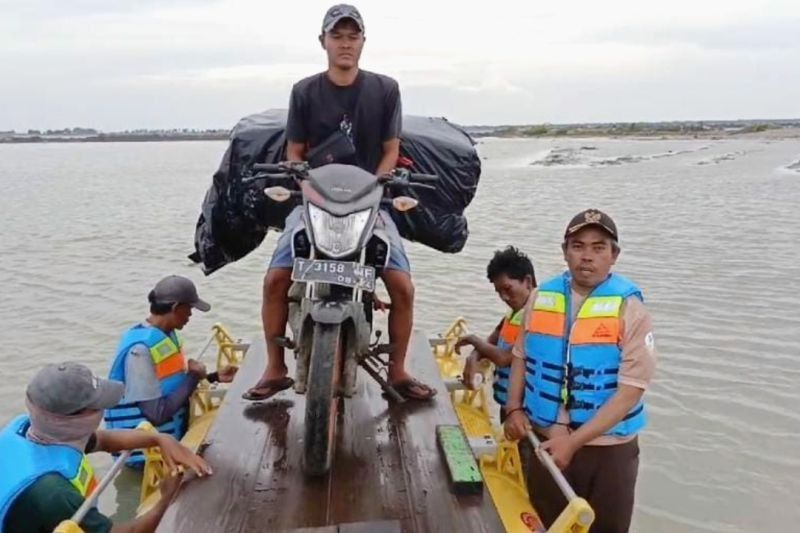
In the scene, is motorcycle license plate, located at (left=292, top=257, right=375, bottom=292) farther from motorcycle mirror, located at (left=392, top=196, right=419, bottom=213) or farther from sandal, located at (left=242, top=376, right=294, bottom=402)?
sandal, located at (left=242, top=376, right=294, bottom=402)

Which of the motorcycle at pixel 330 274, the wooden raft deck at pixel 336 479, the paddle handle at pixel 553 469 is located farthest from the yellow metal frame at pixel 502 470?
the motorcycle at pixel 330 274

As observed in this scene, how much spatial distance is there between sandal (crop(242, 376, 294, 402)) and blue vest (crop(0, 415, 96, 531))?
4.40ft

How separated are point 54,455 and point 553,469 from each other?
1881 millimetres

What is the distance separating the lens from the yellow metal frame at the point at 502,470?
2848mm

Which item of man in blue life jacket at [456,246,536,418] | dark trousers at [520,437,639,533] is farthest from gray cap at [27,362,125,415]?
man in blue life jacket at [456,246,536,418]

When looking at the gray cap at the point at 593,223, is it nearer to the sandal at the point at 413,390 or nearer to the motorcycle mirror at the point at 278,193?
the motorcycle mirror at the point at 278,193

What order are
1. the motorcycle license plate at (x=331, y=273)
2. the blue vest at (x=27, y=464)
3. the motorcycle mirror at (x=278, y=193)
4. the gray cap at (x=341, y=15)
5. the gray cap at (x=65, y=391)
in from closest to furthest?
1. the blue vest at (x=27, y=464)
2. the gray cap at (x=65, y=391)
3. the motorcycle license plate at (x=331, y=273)
4. the motorcycle mirror at (x=278, y=193)
5. the gray cap at (x=341, y=15)

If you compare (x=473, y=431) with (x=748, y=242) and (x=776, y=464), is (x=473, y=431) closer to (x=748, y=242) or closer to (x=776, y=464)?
(x=776, y=464)

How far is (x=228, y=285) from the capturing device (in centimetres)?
1166

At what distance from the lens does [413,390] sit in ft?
14.9

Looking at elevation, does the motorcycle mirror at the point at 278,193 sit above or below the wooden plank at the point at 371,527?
above

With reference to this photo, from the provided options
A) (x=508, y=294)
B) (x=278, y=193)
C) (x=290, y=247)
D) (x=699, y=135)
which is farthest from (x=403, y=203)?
(x=699, y=135)

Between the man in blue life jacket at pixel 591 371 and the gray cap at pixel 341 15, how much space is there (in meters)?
1.54

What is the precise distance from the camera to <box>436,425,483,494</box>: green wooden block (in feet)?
11.2
